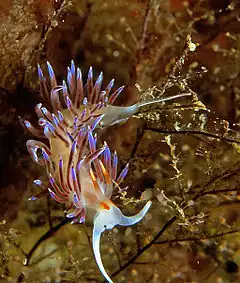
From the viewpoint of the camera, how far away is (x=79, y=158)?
8.02ft

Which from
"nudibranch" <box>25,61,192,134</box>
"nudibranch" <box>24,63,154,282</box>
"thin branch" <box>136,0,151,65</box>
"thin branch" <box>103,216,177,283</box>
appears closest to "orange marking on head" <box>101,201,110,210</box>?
"nudibranch" <box>24,63,154,282</box>

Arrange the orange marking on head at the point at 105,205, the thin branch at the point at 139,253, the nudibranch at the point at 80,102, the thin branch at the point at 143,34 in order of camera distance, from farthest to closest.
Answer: the thin branch at the point at 143,34, the thin branch at the point at 139,253, the nudibranch at the point at 80,102, the orange marking on head at the point at 105,205

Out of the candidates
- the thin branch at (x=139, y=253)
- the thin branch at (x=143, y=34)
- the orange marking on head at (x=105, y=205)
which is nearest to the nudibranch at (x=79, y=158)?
the orange marking on head at (x=105, y=205)

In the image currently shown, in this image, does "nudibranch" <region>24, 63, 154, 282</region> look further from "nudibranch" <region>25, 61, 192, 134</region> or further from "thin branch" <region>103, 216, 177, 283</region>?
"thin branch" <region>103, 216, 177, 283</region>

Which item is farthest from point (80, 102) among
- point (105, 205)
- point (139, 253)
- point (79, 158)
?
point (139, 253)

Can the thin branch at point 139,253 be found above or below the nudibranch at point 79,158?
below

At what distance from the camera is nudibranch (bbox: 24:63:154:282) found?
234 cm

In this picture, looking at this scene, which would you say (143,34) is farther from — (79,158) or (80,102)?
(79,158)

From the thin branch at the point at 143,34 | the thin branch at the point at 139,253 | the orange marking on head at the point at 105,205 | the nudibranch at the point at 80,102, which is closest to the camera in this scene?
the orange marking on head at the point at 105,205

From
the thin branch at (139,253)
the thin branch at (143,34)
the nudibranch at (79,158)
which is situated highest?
the thin branch at (143,34)

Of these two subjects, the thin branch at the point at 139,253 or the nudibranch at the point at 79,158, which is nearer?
the nudibranch at the point at 79,158

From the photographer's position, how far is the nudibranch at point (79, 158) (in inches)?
92.0

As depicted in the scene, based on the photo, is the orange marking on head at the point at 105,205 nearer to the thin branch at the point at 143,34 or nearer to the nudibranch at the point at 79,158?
the nudibranch at the point at 79,158

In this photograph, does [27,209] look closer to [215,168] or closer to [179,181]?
[179,181]
